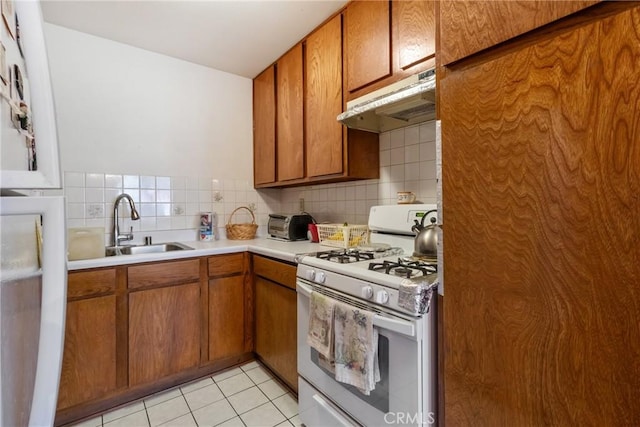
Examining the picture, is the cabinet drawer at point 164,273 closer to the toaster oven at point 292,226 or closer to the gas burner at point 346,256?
the toaster oven at point 292,226

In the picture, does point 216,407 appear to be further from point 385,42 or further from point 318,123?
point 385,42

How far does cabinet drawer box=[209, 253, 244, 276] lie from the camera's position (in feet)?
6.54

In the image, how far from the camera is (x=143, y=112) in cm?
226

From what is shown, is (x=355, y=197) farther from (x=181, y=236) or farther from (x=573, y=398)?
(x=573, y=398)

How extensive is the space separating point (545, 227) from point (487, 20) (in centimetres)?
58

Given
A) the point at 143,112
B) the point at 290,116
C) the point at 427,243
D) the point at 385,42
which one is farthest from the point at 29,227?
the point at 143,112

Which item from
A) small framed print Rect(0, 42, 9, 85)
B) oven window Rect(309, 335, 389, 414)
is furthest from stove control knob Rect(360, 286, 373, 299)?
small framed print Rect(0, 42, 9, 85)

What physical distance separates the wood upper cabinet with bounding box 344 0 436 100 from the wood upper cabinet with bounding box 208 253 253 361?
4.48 feet

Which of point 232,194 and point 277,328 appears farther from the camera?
point 232,194

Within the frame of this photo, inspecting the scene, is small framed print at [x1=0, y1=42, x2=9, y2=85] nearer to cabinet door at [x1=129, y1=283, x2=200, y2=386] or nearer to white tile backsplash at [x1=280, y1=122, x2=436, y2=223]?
cabinet door at [x1=129, y1=283, x2=200, y2=386]

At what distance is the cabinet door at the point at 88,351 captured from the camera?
5.05ft

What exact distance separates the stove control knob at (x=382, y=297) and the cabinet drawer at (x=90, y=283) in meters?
1.48

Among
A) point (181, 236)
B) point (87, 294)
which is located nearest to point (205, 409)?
point (87, 294)

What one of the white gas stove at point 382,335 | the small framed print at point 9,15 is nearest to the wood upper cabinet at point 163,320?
the white gas stove at point 382,335
